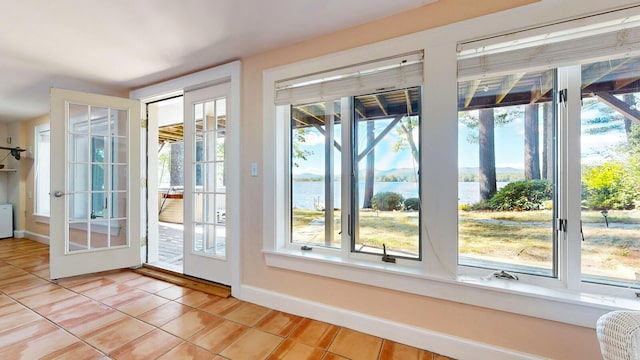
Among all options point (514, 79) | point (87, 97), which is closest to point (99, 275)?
point (87, 97)

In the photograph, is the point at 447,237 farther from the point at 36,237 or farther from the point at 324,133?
the point at 36,237

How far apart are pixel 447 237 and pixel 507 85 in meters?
1.03

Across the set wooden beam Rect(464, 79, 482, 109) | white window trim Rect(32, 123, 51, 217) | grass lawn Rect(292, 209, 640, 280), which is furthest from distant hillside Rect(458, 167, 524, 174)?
white window trim Rect(32, 123, 51, 217)

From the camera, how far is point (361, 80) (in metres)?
1.82

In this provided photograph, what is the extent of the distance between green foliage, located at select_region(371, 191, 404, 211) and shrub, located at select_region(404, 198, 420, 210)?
4 cm

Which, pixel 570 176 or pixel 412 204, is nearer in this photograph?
pixel 570 176

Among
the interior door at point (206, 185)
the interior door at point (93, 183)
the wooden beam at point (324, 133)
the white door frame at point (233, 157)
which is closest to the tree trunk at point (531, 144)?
the wooden beam at point (324, 133)

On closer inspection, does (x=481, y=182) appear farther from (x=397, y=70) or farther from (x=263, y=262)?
(x=263, y=262)

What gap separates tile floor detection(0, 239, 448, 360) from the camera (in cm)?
160

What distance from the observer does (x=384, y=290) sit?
1769 millimetres

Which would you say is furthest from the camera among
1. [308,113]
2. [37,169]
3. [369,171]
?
[37,169]

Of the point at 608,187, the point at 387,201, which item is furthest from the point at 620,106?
the point at 387,201

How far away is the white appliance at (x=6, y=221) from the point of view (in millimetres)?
4684

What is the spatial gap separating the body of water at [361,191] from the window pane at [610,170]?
420mm
